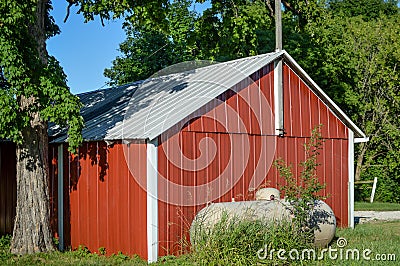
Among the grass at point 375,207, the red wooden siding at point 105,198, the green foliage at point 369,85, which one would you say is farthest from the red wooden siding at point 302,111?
the green foliage at point 369,85

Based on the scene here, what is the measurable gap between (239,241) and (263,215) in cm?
156

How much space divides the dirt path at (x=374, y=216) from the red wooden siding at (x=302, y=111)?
15.1 feet

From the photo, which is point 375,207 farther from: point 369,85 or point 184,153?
point 184,153

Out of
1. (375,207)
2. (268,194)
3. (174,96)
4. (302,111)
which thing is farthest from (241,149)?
(375,207)

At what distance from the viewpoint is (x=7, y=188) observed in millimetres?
18250

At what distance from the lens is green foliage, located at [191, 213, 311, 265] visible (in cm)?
1148

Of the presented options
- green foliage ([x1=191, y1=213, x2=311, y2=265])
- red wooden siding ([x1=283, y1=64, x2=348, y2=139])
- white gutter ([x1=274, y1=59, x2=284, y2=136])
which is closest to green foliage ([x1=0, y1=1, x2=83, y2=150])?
green foliage ([x1=191, y1=213, x2=311, y2=265])

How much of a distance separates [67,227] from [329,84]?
20.1m

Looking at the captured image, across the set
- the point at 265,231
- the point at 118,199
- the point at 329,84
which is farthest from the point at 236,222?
the point at 329,84

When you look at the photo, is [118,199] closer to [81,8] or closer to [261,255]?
[261,255]

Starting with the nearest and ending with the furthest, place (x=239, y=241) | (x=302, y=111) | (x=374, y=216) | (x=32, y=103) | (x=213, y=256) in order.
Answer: (x=213, y=256), (x=239, y=241), (x=32, y=103), (x=302, y=111), (x=374, y=216)

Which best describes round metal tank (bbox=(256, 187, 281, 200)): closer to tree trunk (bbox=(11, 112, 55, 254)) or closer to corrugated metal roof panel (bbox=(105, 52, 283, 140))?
corrugated metal roof panel (bbox=(105, 52, 283, 140))

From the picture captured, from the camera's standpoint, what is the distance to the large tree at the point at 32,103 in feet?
41.9

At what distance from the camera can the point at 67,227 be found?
1598cm
